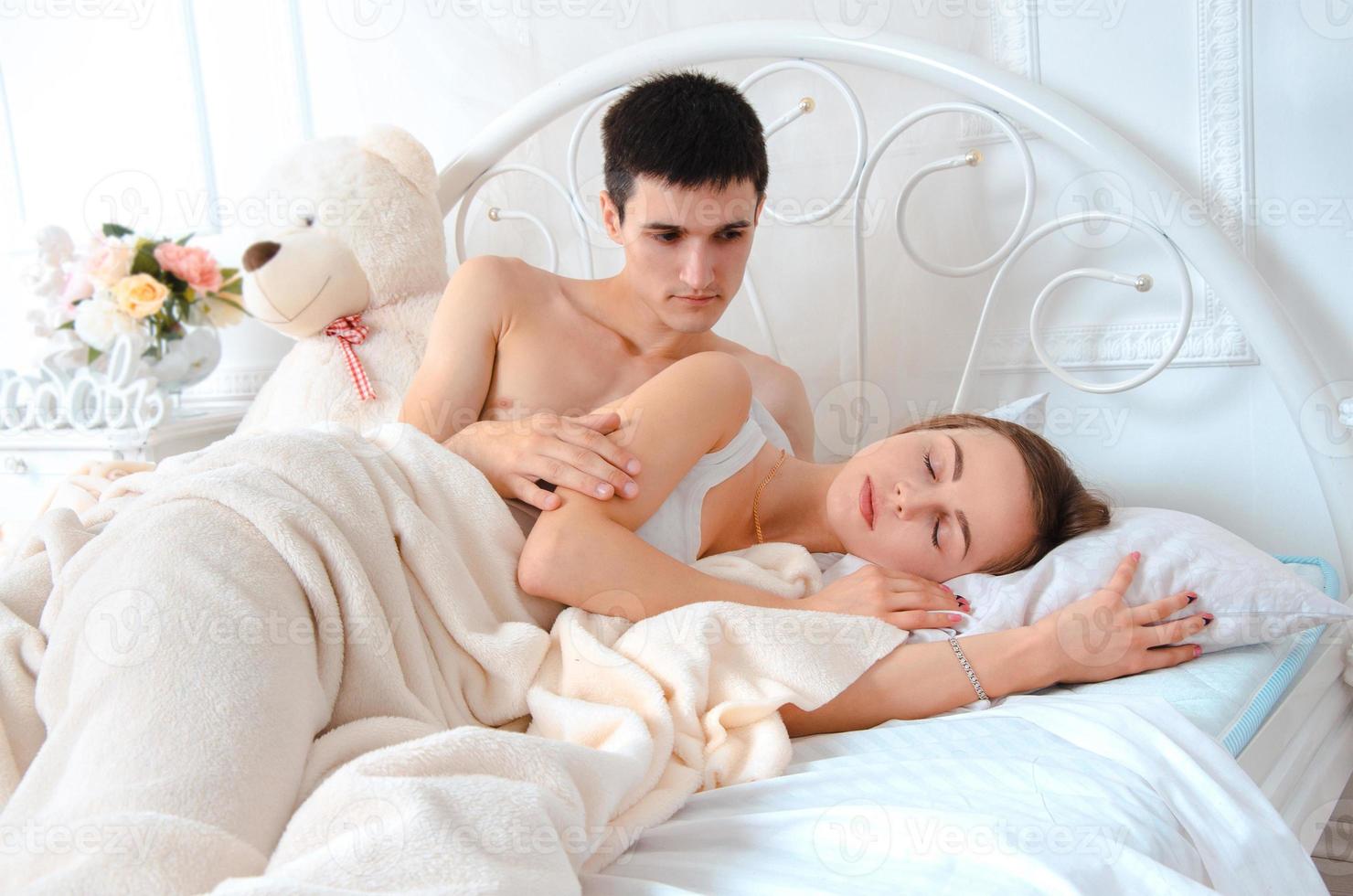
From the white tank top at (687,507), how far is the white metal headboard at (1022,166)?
0.53 metres

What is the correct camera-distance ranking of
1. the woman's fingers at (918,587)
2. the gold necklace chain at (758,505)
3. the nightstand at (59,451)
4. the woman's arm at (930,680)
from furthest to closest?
the nightstand at (59,451) → the gold necklace chain at (758,505) → the woman's fingers at (918,587) → the woman's arm at (930,680)

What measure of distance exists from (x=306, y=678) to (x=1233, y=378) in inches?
55.6

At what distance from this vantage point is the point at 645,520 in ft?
4.12

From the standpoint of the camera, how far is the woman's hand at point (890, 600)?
45.6 inches

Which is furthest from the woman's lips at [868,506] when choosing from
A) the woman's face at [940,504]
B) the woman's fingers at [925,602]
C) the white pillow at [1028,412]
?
the white pillow at [1028,412]

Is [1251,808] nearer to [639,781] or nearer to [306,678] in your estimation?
[639,781]

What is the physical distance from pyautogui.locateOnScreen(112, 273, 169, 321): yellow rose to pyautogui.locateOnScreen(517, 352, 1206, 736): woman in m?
1.18

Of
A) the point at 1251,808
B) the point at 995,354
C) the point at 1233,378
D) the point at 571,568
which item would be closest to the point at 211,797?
the point at 571,568

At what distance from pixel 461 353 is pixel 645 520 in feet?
1.55

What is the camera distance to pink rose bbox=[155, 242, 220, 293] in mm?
2047

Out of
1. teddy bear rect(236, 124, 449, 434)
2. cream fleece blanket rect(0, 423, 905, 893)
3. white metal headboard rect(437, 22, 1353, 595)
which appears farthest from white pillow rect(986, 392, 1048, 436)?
teddy bear rect(236, 124, 449, 434)

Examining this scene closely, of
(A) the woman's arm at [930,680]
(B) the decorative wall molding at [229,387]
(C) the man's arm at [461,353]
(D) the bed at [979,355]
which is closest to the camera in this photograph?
(D) the bed at [979,355]

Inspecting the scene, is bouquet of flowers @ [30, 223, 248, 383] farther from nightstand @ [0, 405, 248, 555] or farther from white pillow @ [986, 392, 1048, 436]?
white pillow @ [986, 392, 1048, 436]

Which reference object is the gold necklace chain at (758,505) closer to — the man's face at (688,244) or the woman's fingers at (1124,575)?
the man's face at (688,244)
